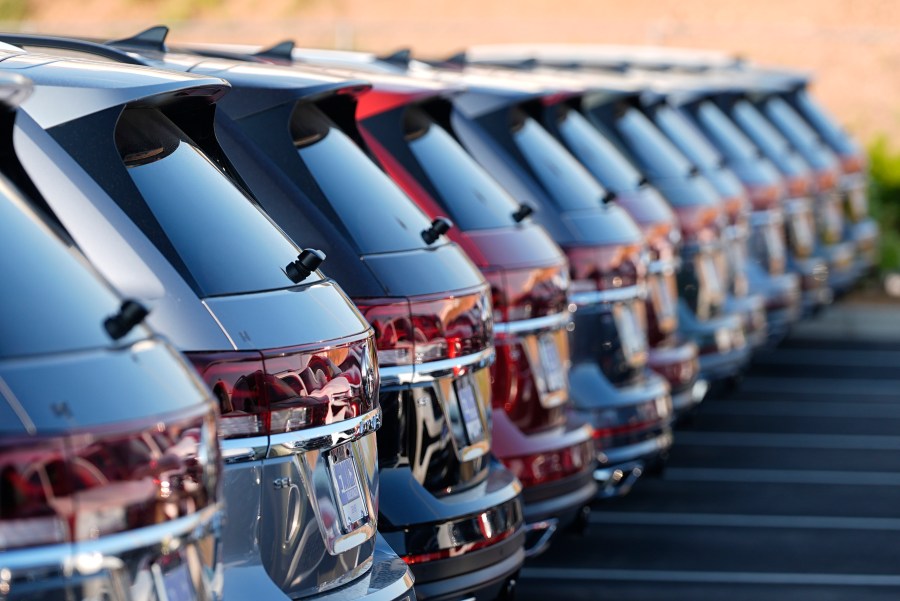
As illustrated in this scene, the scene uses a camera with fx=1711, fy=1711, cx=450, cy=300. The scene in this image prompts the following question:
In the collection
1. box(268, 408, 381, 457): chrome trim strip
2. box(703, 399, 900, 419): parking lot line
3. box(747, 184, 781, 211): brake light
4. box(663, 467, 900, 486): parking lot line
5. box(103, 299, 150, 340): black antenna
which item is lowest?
box(703, 399, 900, 419): parking lot line

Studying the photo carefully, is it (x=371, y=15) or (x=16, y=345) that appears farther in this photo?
(x=371, y=15)

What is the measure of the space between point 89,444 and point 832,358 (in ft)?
48.1

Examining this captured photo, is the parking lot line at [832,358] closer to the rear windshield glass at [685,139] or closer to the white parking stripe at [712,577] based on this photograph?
the rear windshield glass at [685,139]

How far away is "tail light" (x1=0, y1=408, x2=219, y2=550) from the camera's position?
10.0ft

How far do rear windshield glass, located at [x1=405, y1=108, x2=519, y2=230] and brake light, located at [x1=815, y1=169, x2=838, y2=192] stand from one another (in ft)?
31.6

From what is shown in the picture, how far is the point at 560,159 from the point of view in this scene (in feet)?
28.5

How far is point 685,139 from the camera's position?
12312 millimetres

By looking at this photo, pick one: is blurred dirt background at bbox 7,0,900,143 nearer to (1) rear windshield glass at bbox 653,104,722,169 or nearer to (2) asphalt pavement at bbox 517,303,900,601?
(2) asphalt pavement at bbox 517,303,900,601

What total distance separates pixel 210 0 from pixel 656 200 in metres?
44.9

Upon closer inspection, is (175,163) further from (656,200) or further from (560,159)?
(656,200)

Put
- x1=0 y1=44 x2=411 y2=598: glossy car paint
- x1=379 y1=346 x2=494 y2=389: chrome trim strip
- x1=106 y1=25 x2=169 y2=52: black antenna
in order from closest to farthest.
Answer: x1=0 y1=44 x2=411 y2=598: glossy car paint → x1=379 y1=346 x2=494 y2=389: chrome trim strip → x1=106 y1=25 x2=169 y2=52: black antenna

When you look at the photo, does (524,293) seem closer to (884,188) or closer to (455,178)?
(455,178)

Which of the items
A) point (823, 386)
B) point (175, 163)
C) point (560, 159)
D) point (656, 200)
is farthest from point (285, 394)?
point (823, 386)

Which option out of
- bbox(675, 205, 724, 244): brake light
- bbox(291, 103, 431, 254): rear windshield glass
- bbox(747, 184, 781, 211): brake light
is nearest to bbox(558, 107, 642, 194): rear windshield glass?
bbox(675, 205, 724, 244): brake light
